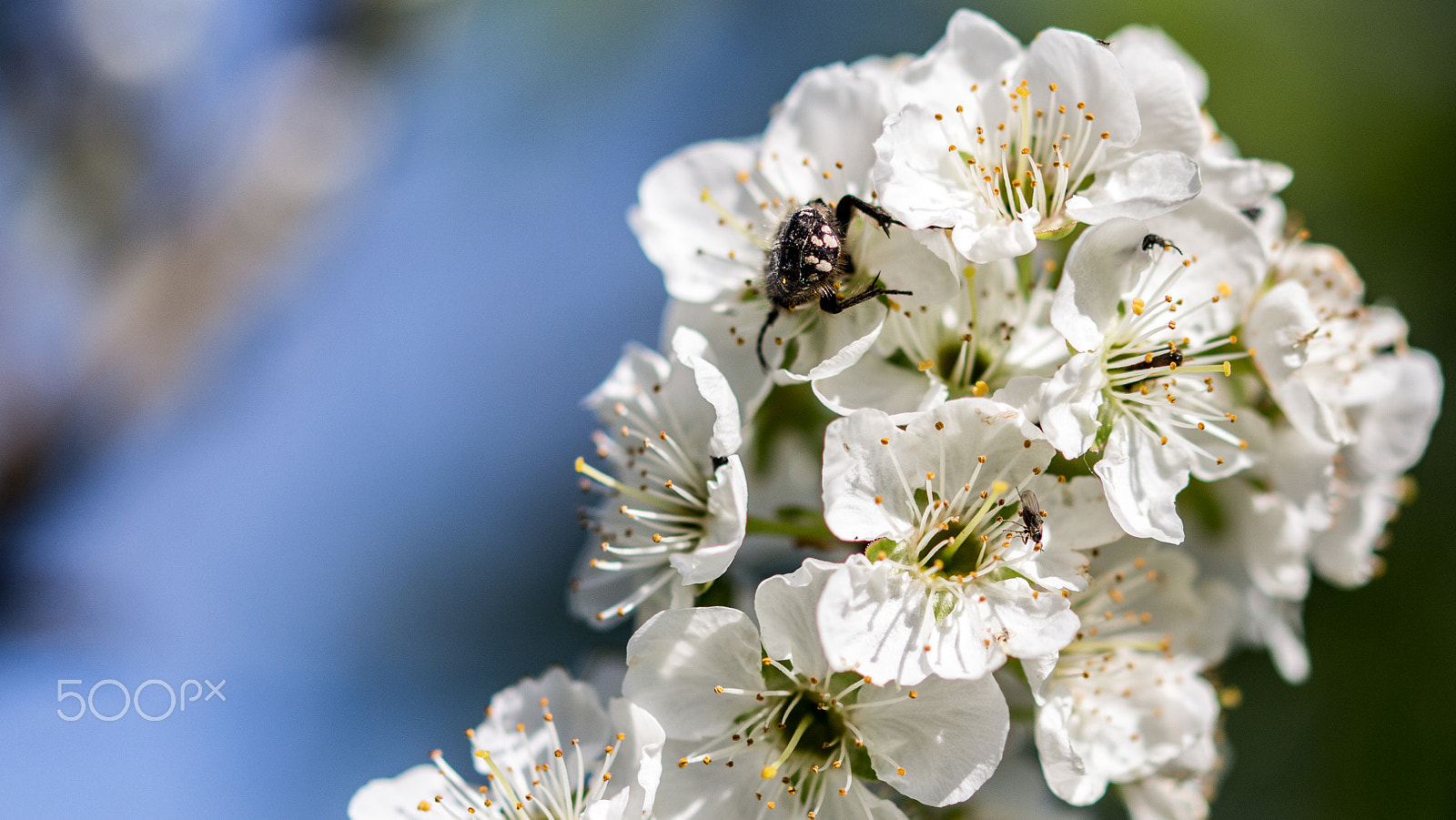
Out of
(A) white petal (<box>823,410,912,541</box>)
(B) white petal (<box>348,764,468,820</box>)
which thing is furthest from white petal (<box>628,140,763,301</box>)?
(B) white petal (<box>348,764,468,820</box>)

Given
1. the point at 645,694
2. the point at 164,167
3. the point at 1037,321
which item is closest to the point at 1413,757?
the point at 1037,321

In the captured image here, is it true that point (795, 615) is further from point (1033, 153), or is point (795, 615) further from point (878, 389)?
point (1033, 153)

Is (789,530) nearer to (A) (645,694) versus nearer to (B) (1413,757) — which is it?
(A) (645,694)

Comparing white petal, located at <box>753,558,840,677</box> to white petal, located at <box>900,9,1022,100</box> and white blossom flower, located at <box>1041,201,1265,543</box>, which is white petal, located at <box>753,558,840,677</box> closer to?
white blossom flower, located at <box>1041,201,1265,543</box>

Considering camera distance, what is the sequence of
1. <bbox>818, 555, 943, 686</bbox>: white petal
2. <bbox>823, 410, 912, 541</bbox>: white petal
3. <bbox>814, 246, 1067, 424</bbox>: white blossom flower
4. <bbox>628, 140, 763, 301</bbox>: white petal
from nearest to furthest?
<bbox>818, 555, 943, 686</bbox>: white petal < <bbox>823, 410, 912, 541</bbox>: white petal < <bbox>814, 246, 1067, 424</bbox>: white blossom flower < <bbox>628, 140, 763, 301</bbox>: white petal

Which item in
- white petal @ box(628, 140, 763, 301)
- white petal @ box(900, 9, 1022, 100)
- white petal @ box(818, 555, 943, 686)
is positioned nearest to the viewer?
white petal @ box(818, 555, 943, 686)

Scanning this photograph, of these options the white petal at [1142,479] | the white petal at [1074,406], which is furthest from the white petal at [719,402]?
the white petal at [1142,479]
